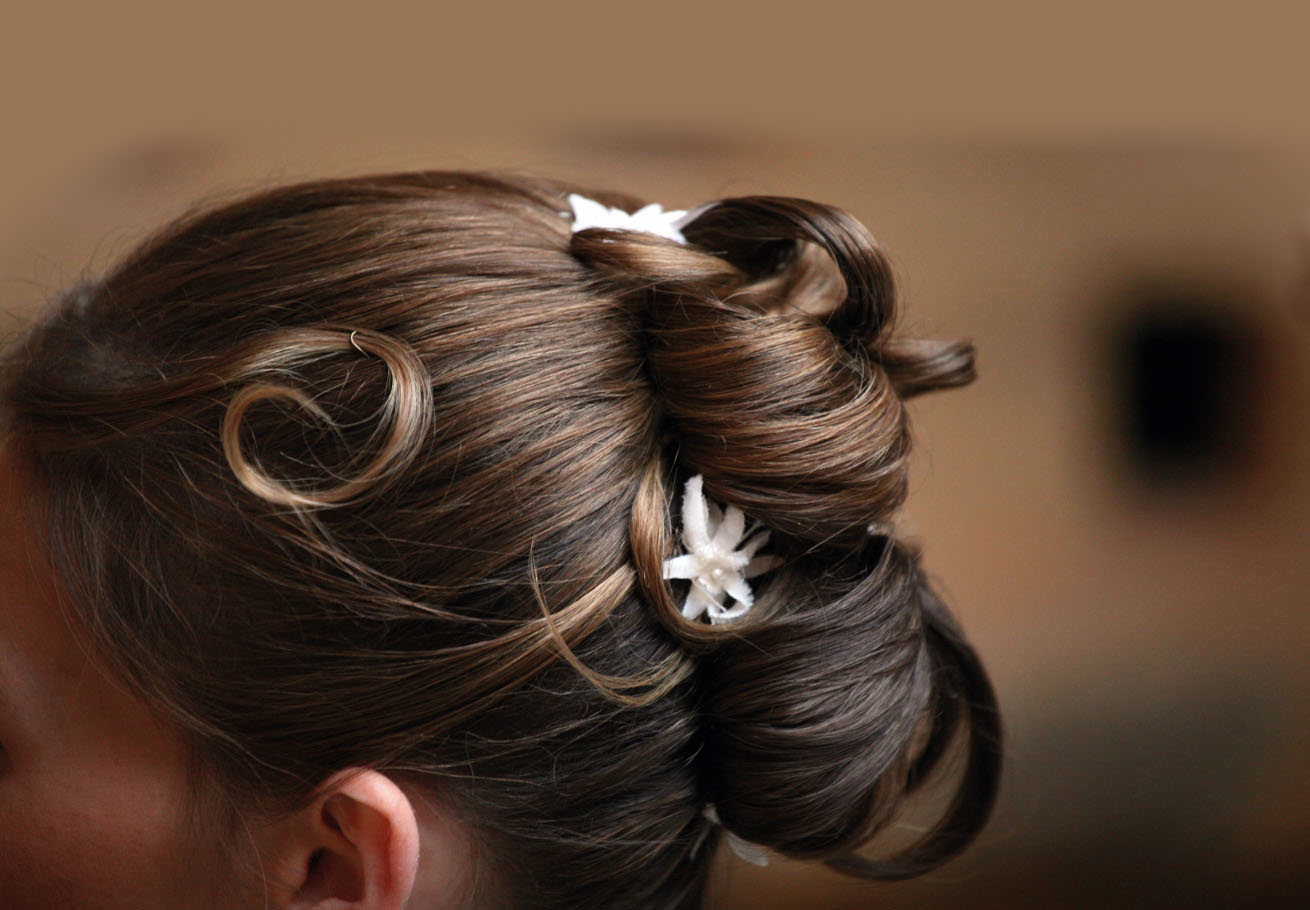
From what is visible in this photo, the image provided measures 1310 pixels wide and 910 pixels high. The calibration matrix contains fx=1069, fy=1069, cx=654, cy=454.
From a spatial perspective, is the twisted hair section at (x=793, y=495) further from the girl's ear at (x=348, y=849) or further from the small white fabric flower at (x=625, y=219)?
the girl's ear at (x=348, y=849)

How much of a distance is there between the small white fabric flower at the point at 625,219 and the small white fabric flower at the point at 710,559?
0.60 ft

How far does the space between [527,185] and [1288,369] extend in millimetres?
1725

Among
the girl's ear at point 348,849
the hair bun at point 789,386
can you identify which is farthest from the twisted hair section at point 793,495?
the girl's ear at point 348,849

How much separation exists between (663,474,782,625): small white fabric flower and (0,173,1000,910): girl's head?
0.5 inches

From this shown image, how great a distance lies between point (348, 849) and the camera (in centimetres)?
62

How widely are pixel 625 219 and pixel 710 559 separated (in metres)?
0.24

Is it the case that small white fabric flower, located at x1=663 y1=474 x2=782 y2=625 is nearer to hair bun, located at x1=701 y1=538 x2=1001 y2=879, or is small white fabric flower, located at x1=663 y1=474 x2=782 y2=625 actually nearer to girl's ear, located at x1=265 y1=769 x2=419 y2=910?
hair bun, located at x1=701 y1=538 x2=1001 y2=879

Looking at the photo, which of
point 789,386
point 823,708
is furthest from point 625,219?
point 823,708

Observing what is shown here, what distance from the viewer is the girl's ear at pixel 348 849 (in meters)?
0.60

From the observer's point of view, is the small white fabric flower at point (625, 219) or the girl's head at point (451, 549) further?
the small white fabric flower at point (625, 219)

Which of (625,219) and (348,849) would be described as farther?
(625,219)

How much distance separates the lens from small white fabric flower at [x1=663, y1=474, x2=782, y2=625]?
2.03 ft

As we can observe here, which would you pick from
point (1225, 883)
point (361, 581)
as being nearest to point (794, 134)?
point (361, 581)

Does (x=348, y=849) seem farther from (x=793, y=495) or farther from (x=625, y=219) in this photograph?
(x=625, y=219)
